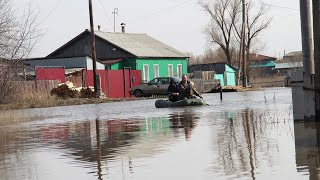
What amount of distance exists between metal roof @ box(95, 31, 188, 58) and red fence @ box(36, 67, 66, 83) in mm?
15554

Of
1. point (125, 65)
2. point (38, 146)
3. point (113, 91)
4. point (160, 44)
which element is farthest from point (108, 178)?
point (160, 44)

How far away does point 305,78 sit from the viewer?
48.8 feet

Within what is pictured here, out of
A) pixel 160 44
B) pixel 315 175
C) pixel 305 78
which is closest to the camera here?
pixel 315 175

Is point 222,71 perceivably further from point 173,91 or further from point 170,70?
point 173,91

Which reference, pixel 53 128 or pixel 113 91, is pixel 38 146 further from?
pixel 113 91

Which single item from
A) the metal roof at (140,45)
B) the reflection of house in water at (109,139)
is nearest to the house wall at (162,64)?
the metal roof at (140,45)

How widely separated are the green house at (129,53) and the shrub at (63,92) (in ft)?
47.6

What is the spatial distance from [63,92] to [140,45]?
24.5 metres

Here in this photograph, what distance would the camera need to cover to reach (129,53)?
6000 centimetres

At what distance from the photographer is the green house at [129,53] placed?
6034cm

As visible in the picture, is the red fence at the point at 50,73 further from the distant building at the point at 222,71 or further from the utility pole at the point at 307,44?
the utility pole at the point at 307,44

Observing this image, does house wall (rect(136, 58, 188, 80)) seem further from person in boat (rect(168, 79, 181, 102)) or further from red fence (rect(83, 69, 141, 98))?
person in boat (rect(168, 79, 181, 102))

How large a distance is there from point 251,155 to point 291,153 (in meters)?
0.67

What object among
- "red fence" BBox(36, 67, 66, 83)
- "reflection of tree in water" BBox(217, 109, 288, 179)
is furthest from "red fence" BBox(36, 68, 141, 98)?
"reflection of tree in water" BBox(217, 109, 288, 179)
